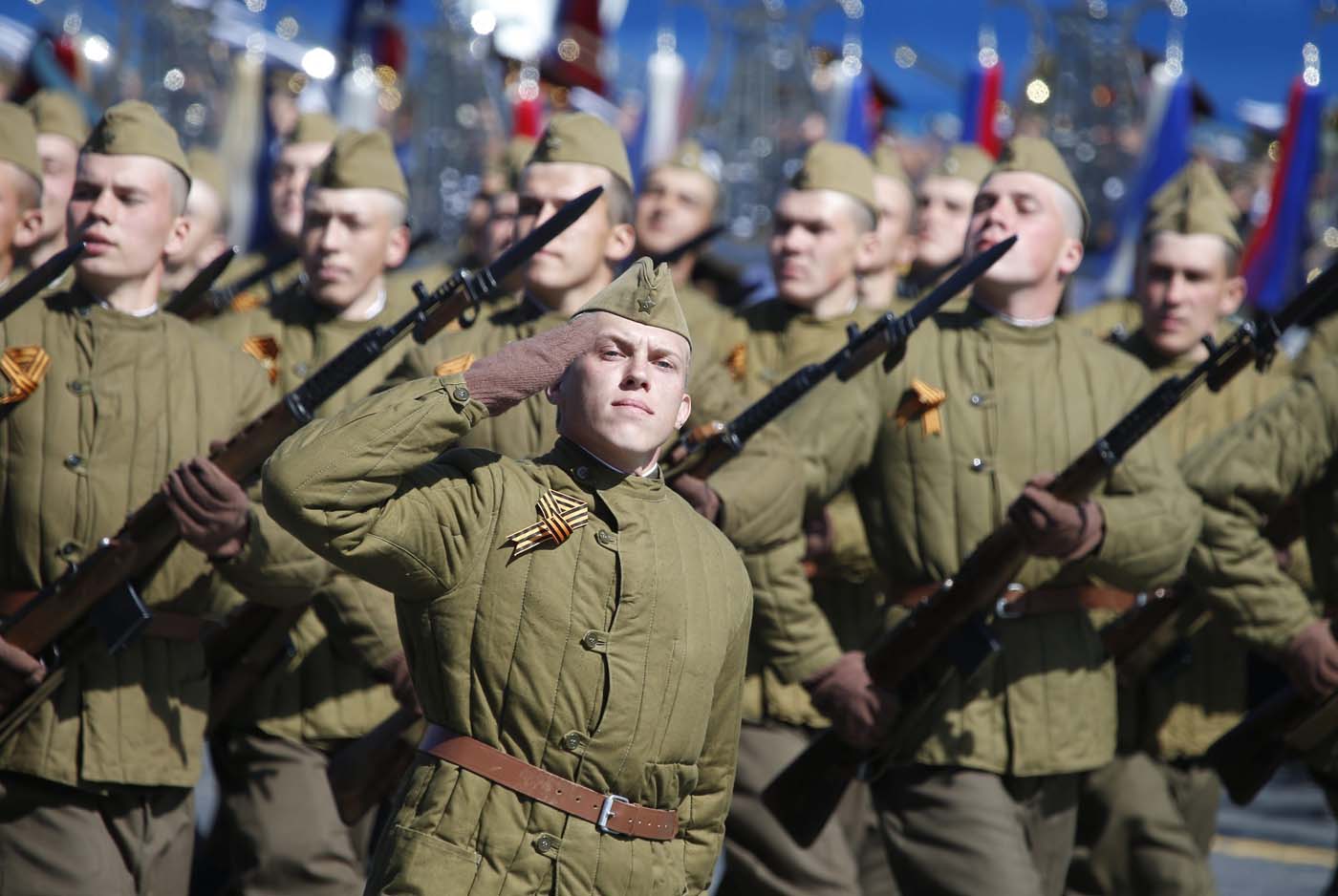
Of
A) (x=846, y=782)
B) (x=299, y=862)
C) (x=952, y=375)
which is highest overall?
(x=952, y=375)

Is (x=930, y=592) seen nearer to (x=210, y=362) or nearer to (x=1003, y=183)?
(x=1003, y=183)

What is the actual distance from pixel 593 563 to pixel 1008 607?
211cm

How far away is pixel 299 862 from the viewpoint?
6074 millimetres

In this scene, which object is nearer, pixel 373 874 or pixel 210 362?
pixel 373 874

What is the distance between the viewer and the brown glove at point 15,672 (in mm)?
4977

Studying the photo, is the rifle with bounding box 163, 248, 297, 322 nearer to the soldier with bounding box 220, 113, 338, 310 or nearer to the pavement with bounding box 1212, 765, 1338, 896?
the soldier with bounding box 220, 113, 338, 310

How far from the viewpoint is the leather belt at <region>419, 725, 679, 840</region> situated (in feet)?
12.6

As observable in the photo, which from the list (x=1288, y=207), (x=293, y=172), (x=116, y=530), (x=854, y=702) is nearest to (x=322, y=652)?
(x=116, y=530)

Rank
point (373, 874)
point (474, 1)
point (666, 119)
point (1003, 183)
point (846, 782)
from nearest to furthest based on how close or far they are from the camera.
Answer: point (373, 874)
point (846, 782)
point (1003, 183)
point (666, 119)
point (474, 1)

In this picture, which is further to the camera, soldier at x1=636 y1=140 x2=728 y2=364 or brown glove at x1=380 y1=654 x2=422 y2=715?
soldier at x1=636 y1=140 x2=728 y2=364

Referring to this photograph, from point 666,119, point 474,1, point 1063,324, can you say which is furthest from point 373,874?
point 474,1

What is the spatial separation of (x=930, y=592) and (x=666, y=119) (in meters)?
12.5

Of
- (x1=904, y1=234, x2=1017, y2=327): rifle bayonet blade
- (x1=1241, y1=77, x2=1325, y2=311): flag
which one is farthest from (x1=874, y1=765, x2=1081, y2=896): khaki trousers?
(x1=1241, y1=77, x2=1325, y2=311): flag

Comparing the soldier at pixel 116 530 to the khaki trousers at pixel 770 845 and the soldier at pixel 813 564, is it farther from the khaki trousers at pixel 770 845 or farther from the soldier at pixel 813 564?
the khaki trousers at pixel 770 845
